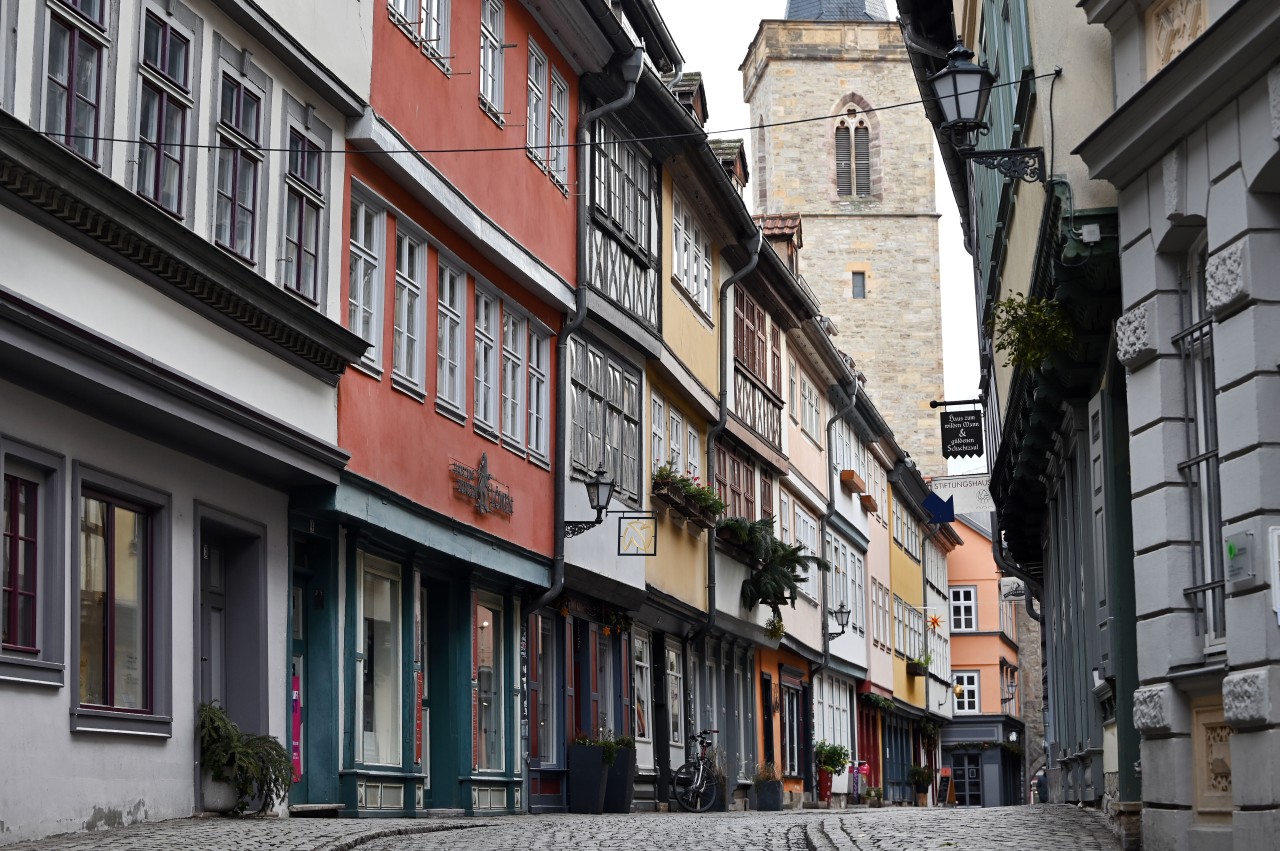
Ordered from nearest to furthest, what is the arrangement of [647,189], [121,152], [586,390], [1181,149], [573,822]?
[1181,149] → [121,152] → [573,822] → [586,390] → [647,189]

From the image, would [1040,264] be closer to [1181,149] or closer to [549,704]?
[1181,149]

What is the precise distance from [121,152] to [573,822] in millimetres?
7739

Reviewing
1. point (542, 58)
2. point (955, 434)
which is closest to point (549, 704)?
point (542, 58)

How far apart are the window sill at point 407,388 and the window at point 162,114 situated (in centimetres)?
415

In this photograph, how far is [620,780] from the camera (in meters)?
23.7

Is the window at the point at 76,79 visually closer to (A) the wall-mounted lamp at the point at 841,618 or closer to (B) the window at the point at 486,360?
(B) the window at the point at 486,360

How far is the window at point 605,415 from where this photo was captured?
76.2ft

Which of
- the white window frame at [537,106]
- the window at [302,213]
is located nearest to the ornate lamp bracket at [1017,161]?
the window at [302,213]

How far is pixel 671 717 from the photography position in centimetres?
2825

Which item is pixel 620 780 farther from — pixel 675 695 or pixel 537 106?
pixel 537 106

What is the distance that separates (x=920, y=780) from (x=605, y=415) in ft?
108

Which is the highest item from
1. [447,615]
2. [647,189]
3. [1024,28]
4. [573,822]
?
[647,189]

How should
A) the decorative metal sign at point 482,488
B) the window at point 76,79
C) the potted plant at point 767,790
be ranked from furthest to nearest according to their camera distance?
the potted plant at point 767,790, the decorative metal sign at point 482,488, the window at point 76,79

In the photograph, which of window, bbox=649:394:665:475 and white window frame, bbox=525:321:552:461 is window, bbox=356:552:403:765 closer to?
white window frame, bbox=525:321:552:461
